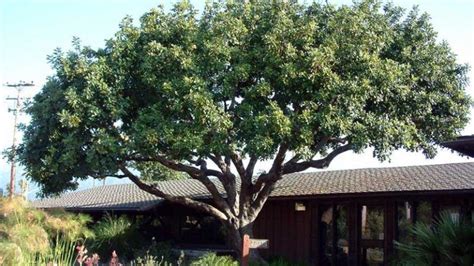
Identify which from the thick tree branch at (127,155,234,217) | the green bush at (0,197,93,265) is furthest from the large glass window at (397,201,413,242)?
the green bush at (0,197,93,265)

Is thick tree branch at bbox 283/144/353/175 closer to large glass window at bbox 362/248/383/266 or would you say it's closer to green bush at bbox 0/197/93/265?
large glass window at bbox 362/248/383/266

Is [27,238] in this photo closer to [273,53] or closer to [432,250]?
[432,250]

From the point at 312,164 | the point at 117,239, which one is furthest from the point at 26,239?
the point at 117,239

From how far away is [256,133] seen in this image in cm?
1733

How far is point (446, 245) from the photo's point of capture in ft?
43.4

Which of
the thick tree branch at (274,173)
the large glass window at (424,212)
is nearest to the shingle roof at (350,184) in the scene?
the large glass window at (424,212)

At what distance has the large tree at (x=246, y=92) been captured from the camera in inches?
694

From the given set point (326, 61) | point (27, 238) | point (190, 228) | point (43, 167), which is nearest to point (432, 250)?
point (326, 61)

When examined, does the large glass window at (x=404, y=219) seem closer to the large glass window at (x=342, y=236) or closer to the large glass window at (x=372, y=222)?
Result: the large glass window at (x=372, y=222)

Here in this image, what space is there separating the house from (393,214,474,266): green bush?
4550mm

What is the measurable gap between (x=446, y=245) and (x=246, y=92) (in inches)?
284

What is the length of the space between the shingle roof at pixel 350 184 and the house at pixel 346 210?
0.02 m

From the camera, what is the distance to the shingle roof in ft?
66.0

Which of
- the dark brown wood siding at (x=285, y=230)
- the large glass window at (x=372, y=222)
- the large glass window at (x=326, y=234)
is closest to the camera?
the large glass window at (x=372, y=222)
